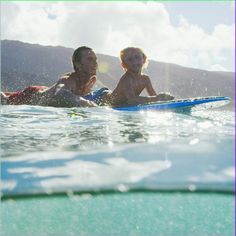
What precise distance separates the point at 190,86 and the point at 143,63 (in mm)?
25445

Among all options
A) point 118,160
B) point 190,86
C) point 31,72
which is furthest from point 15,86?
point 118,160

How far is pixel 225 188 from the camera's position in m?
3.63

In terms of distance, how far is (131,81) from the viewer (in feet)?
28.1

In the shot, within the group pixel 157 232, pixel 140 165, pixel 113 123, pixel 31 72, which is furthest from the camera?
pixel 31 72

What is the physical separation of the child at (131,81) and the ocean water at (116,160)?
335 centimetres

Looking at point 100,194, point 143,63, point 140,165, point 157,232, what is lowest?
point 157,232

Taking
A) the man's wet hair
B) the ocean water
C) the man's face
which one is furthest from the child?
the ocean water

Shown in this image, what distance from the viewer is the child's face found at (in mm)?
8664

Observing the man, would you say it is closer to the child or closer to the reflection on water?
Result: the child

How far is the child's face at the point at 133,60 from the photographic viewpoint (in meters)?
8.66

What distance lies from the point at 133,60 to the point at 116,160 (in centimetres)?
516

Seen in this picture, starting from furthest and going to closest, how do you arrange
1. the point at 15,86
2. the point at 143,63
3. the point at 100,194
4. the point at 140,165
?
the point at 15,86, the point at 143,63, the point at 100,194, the point at 140,165

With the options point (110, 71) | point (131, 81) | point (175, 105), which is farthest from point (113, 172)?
point (110, 71)

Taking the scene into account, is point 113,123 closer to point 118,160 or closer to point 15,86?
point 118,160
